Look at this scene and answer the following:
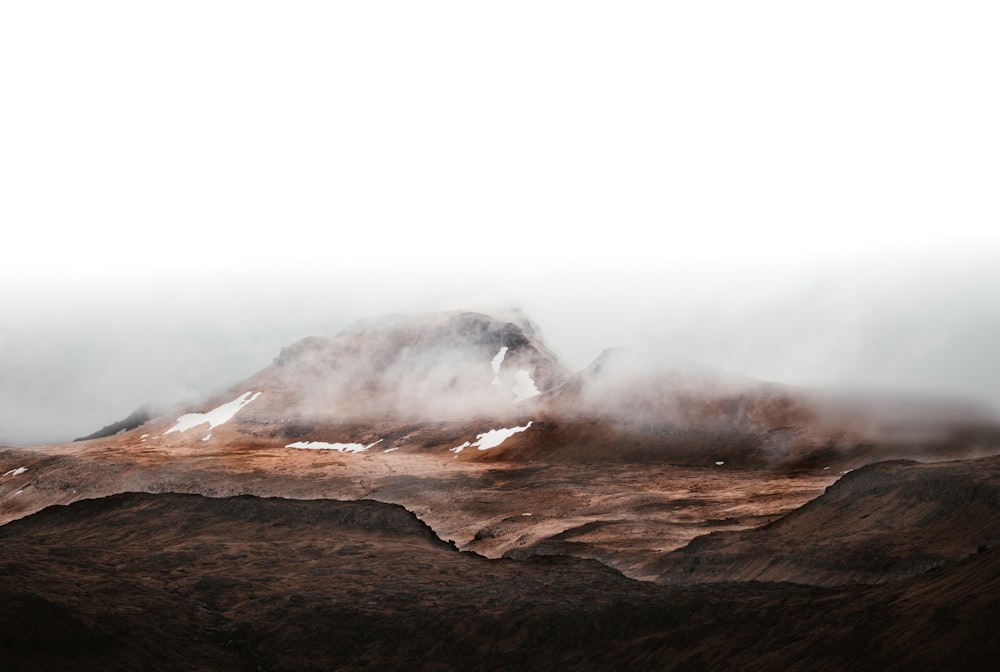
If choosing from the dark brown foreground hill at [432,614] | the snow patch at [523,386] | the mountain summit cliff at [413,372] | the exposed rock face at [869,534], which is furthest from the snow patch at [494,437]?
the exposed rock face at [869,534]

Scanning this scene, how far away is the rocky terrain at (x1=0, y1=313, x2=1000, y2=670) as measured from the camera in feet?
83.0

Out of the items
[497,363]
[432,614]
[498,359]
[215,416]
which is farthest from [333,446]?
[432,614]

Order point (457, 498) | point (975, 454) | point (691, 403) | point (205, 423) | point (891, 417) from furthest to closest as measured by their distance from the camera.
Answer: point (205, 423) < point (691, 403) < point (891, 417) < point (457, 498) < point (975, 454)

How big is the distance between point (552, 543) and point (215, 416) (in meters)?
123

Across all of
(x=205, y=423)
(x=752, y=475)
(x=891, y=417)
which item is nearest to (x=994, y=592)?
(x=752, y=475)

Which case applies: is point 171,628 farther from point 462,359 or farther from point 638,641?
point 462,359

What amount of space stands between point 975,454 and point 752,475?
21.3 metres

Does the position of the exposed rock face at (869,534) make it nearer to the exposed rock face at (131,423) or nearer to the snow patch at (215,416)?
the snow patch at (215,416)

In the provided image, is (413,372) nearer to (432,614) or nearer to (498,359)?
(498,359)

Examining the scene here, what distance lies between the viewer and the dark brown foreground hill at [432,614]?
21.0 metres

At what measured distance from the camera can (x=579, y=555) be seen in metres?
49.3

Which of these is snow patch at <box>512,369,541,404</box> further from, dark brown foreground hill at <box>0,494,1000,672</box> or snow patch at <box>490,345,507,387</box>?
dark brown foreground hill at <box>0,494,1000,672</box>

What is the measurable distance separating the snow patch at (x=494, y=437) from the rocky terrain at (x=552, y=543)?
53 cm

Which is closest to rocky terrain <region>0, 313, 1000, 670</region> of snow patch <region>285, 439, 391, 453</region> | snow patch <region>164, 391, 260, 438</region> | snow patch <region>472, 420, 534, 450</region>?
snow patch <region>472, 420, 534, 450</region>
